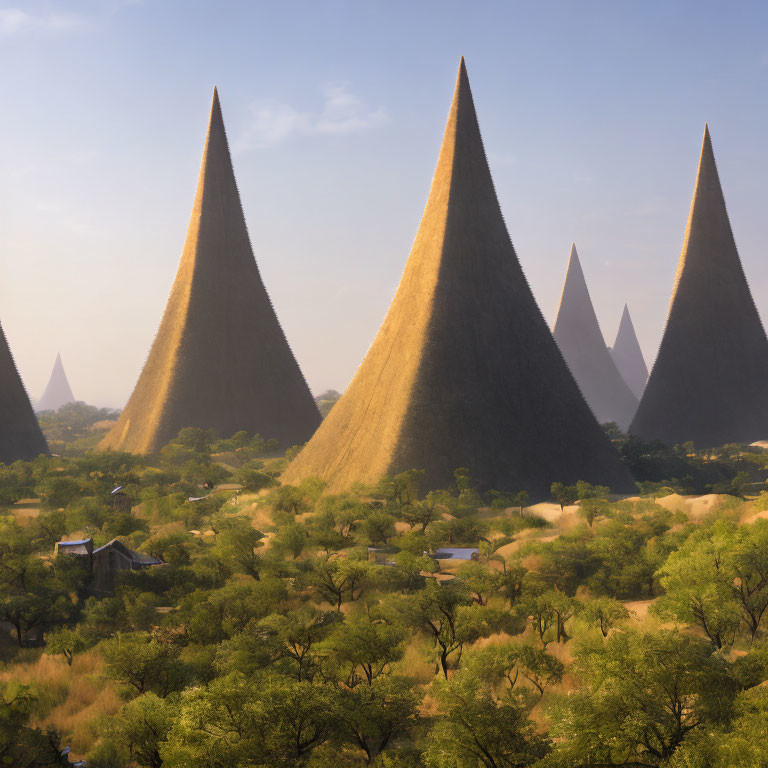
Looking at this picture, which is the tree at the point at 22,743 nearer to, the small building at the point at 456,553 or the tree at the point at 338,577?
the tree at the point at 338,577

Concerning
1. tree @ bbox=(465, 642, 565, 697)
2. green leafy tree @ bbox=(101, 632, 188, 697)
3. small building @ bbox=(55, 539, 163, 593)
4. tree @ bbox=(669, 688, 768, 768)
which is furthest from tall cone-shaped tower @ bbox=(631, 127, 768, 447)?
green leafy tree @ bbox=(101, 632, 188, 697)

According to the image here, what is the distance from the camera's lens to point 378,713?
9570 millimetres

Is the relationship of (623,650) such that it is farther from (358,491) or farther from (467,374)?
(467,374)

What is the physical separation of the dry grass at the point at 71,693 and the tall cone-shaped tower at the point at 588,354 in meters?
66.2

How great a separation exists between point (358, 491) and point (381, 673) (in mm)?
12570

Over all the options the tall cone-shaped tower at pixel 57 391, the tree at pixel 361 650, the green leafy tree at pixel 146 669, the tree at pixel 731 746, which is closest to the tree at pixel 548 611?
the tree at pixel 361 650

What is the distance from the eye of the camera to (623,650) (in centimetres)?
988

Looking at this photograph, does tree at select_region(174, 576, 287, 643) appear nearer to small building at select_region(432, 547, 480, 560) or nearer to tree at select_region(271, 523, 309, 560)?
tree at select_region(271, 523, 309, 560)

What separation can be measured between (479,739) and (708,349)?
39.2m

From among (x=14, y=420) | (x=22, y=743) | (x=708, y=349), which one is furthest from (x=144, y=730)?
(x=708, y=349)

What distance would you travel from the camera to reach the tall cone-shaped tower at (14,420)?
38.6 metres

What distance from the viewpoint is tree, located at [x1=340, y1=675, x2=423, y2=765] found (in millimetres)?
9375

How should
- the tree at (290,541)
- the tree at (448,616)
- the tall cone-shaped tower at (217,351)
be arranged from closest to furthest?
the tree at (448,616)
the tree at (290,541)
the tall cone-shaped tower at (217,351)

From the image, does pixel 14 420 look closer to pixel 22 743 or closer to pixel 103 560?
pixel 103 560
